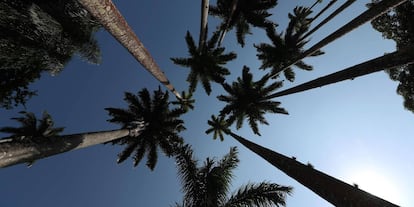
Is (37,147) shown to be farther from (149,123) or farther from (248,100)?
(248,100)

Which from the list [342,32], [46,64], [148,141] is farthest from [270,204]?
[46,64]

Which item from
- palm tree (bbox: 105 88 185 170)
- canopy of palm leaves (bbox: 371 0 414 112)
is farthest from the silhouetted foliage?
canopy of palm leaves (bbox: 371 0 414 112)

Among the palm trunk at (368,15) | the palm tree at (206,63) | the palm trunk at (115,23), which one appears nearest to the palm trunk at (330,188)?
the palm trunk at (115,23)

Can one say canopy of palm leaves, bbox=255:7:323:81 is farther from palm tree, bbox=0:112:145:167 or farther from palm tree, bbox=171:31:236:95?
palm tree, bbox=0:112:145:167

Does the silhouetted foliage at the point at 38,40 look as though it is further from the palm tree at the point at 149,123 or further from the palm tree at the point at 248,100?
the palm tree at the point at 248,100

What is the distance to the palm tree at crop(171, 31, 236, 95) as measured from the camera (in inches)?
893

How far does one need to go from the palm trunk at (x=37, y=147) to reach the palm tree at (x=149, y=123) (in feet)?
31.9

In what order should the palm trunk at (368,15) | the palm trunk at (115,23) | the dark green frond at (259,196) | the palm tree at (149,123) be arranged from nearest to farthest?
the palm trunk at (115,23), the palm trunk at (368,15), the dark green frond at (259,196), the palm tree at (149,123)

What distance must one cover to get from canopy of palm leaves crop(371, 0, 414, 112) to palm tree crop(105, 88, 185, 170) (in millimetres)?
16554

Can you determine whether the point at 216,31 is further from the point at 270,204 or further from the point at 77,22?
the point at 270,204

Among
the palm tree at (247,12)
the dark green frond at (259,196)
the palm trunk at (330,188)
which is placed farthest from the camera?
the palm tree at (247,12)

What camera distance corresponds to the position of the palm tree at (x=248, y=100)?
70.4 ft

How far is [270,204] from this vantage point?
10773mm

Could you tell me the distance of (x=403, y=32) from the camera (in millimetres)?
21156
